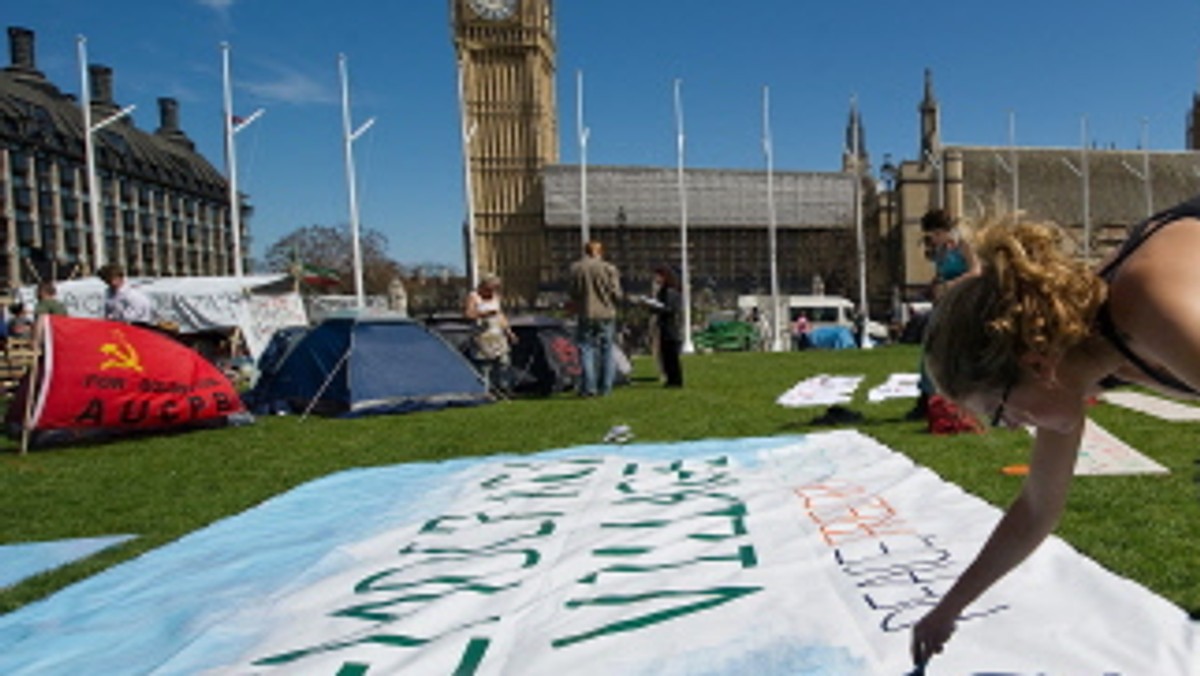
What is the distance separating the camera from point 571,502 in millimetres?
3932

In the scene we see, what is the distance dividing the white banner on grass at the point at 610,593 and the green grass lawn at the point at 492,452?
0.30 metres

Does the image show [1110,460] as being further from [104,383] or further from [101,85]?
[101,85]

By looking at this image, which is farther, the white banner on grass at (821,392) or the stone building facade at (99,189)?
the stone building facade at (99,189)

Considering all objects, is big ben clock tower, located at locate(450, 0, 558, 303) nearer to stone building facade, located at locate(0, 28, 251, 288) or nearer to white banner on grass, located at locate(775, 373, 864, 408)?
stone building facade, located at locate(0, 28, 251, 288)

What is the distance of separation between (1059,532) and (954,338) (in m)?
2.18

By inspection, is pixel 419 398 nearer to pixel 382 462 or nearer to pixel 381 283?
pixel 382 462

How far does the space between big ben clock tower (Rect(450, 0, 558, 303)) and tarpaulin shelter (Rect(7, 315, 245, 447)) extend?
51946mm

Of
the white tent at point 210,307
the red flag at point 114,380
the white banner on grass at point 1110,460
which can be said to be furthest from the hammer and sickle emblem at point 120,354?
the white tent at point 210,307

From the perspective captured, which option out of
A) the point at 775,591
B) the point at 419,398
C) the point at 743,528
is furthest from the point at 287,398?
the point at 775,591

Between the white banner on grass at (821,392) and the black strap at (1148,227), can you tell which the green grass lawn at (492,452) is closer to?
the white banner on grass at (821,392)

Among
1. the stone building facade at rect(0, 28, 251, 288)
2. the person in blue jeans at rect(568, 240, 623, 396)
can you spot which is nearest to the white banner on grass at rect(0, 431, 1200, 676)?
the person in blue jeans at rect(568, 240, 623, 396)

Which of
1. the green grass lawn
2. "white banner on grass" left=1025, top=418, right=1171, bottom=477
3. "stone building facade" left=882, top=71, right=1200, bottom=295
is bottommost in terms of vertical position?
the green grass lawn

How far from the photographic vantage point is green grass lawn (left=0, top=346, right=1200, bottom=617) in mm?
3057

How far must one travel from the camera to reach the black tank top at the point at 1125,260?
3.59ft
